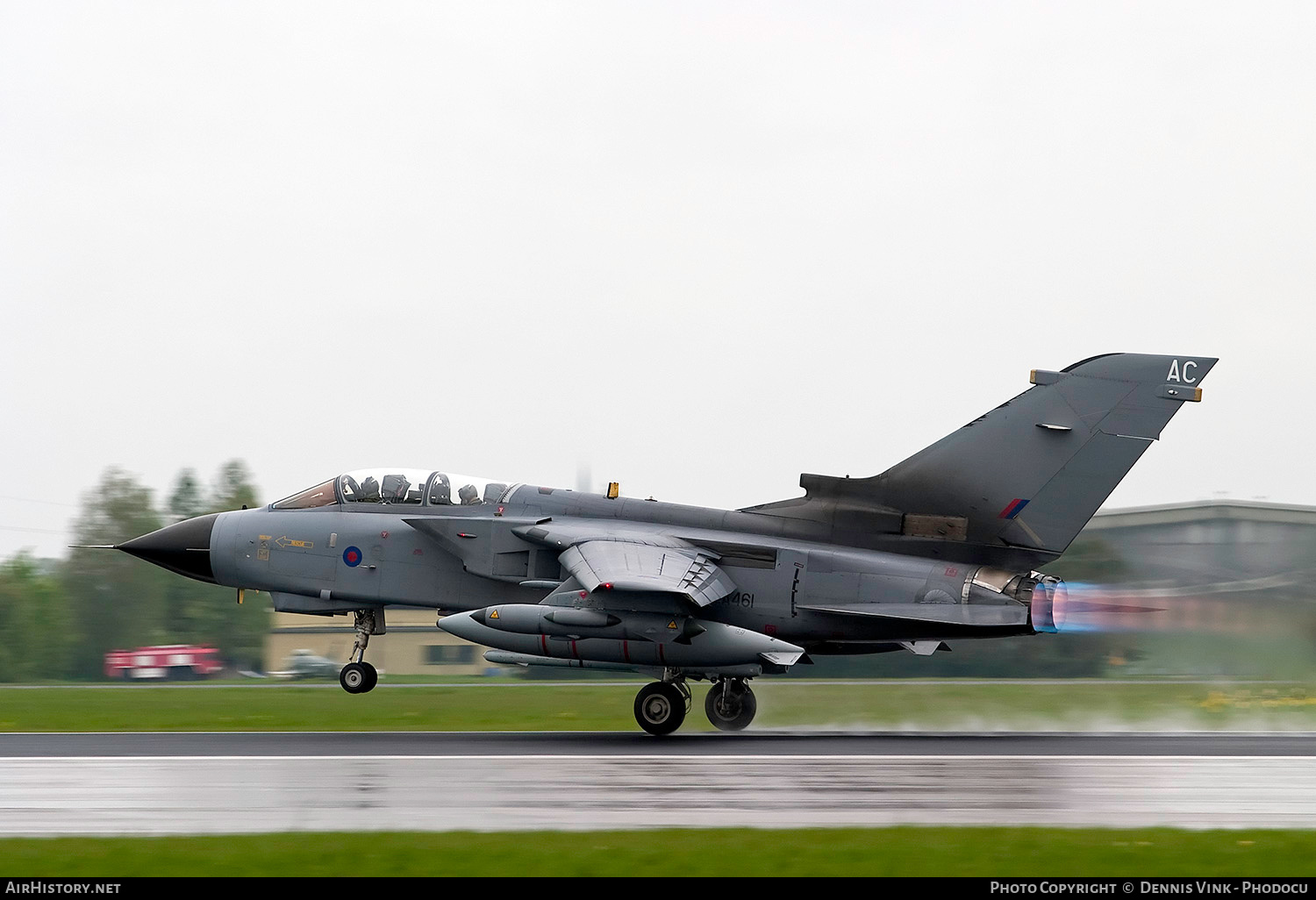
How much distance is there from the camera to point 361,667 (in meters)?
19.2

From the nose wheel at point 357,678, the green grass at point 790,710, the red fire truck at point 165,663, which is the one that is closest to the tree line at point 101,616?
the red fire truck at point 165,663

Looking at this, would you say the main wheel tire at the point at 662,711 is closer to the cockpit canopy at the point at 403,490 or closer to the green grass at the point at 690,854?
the cockpit canopy at the point at 403,490

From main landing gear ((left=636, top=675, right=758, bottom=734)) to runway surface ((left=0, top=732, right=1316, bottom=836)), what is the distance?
1.90 ft

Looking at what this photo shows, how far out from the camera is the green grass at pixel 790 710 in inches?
770

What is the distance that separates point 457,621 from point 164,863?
8603 millimetres

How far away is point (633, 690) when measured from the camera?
2667 centimetres

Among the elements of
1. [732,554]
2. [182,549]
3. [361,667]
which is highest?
[732,554]

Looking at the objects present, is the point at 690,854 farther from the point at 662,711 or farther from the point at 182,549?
the point at 182,549

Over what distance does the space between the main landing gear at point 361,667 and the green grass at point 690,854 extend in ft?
31.9

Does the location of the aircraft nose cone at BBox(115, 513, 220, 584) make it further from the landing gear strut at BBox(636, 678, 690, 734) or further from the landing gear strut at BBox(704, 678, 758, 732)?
the landing gear strut at BBox(704, 678, 758, 732)

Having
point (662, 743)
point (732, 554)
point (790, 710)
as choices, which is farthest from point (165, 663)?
point (662, 743)

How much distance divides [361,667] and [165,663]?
27967 millimetres

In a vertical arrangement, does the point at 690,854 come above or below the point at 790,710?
above

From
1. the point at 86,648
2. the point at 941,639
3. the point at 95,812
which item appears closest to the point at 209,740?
the point at 95,812
